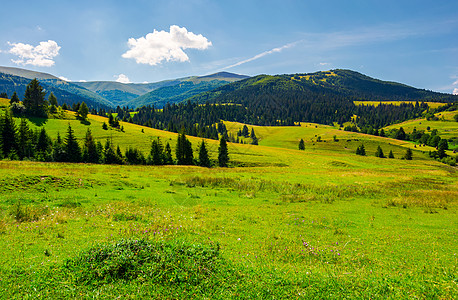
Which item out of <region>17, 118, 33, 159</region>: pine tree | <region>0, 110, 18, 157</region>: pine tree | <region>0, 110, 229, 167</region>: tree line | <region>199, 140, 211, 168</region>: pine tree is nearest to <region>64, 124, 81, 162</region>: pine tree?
<region>0, 110, 229, 167</region>: tree line

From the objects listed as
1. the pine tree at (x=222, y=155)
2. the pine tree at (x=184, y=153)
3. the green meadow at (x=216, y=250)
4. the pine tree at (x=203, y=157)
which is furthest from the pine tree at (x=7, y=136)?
the green meadow at (x=216, y=250)

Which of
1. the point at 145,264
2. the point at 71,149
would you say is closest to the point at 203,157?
the point at 71,149

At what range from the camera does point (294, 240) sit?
1002 cm

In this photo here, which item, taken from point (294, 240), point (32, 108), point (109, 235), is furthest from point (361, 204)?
point (32, 108)

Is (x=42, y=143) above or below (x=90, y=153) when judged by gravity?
above

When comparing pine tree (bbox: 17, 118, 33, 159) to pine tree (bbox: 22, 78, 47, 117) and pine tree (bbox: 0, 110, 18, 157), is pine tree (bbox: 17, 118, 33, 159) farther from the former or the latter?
pine tree (bbox: 22, 78, 47, 117)

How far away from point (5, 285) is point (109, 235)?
3.82 m

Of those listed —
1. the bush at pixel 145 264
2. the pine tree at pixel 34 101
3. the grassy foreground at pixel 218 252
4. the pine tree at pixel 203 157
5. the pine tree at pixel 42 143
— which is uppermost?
the pine tree at pixel 34 101

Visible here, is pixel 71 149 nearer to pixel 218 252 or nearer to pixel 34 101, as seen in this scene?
pixel 218 252

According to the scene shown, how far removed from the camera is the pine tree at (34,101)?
352 ft

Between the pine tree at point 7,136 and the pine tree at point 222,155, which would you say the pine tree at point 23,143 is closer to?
the pine tree at point 7,136

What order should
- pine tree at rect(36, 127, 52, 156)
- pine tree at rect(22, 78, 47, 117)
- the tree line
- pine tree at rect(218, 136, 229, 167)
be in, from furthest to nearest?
1. pine tree at rect(22, 78, 47, 117)
2. pine tree at rect(218, 136, 229, 167)
3. pine tree at rect(36, 127, 52, 156)
4. the tree line

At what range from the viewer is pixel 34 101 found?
10925 cm

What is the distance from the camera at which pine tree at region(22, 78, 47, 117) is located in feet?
352
